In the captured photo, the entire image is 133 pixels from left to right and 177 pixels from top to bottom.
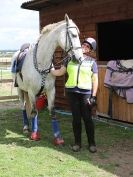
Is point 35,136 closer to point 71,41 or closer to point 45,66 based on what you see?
point 45,66

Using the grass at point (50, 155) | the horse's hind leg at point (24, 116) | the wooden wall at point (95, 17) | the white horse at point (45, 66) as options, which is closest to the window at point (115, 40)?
the wooden wall at point (95, 17)

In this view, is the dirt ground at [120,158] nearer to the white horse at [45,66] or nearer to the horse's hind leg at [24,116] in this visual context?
the white horse at [45,66]

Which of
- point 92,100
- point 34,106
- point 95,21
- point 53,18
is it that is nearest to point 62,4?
point 53,18

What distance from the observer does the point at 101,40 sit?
12.1 m

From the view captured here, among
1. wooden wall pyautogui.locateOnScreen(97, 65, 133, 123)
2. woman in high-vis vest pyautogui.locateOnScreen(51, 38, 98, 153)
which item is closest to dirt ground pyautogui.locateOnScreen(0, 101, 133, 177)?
woman in high-vis vest pyautogui.locateOnScreen(51, 38, 98, 153)

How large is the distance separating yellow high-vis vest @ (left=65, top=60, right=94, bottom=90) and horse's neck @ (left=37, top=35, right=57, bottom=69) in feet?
2.42

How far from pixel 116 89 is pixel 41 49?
2273 millimetres

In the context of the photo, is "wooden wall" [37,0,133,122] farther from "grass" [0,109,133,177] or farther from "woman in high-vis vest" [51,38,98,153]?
"woman in high-vis vest" [51,38,98,153]

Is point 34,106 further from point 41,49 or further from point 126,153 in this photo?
point 126,153

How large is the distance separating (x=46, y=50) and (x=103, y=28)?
5283mm

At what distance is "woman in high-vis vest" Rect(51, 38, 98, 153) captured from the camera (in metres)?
6.45

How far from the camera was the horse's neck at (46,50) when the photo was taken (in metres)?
7.07

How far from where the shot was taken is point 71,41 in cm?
649

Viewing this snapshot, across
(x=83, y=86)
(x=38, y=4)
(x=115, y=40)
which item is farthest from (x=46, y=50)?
(x=115, y=40)
